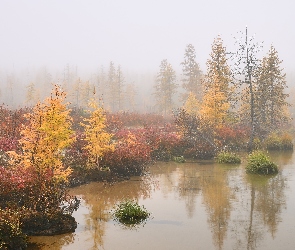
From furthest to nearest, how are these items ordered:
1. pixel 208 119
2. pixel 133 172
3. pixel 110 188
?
pixel 208 119, pixel 133 172, pixel 110 188

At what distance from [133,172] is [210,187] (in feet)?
14.7

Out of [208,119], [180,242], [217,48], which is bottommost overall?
[180,242]

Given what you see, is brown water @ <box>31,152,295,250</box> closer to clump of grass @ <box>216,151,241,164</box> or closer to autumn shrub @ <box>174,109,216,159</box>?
clump of grass @ <box>216,151,241,164</box>

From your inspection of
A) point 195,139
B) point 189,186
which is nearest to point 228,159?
point 195,139

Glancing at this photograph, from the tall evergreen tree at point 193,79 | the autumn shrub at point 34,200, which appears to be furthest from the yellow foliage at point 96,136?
the tall evergreen tree at point 193,79

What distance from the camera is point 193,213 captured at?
1154 centimetres

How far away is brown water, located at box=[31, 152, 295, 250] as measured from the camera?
9.04 meters

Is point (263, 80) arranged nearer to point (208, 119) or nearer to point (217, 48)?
point (217, 48)

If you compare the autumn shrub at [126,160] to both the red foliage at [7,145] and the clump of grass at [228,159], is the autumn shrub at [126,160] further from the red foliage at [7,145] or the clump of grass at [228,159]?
the clump of grass at [228,159]

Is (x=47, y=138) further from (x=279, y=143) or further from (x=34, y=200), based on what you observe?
(x=279, y=143)

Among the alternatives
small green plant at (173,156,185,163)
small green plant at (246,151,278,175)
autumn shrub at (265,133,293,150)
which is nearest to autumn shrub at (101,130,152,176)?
small green plant at (173,156,185,163)

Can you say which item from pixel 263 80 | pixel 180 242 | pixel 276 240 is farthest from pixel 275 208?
pixel 263 80

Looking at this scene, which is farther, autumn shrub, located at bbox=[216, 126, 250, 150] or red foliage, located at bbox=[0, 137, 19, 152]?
autumn shrub, located at bbox=[216, 126, 250, 150]

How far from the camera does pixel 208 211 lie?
38.5 feet
